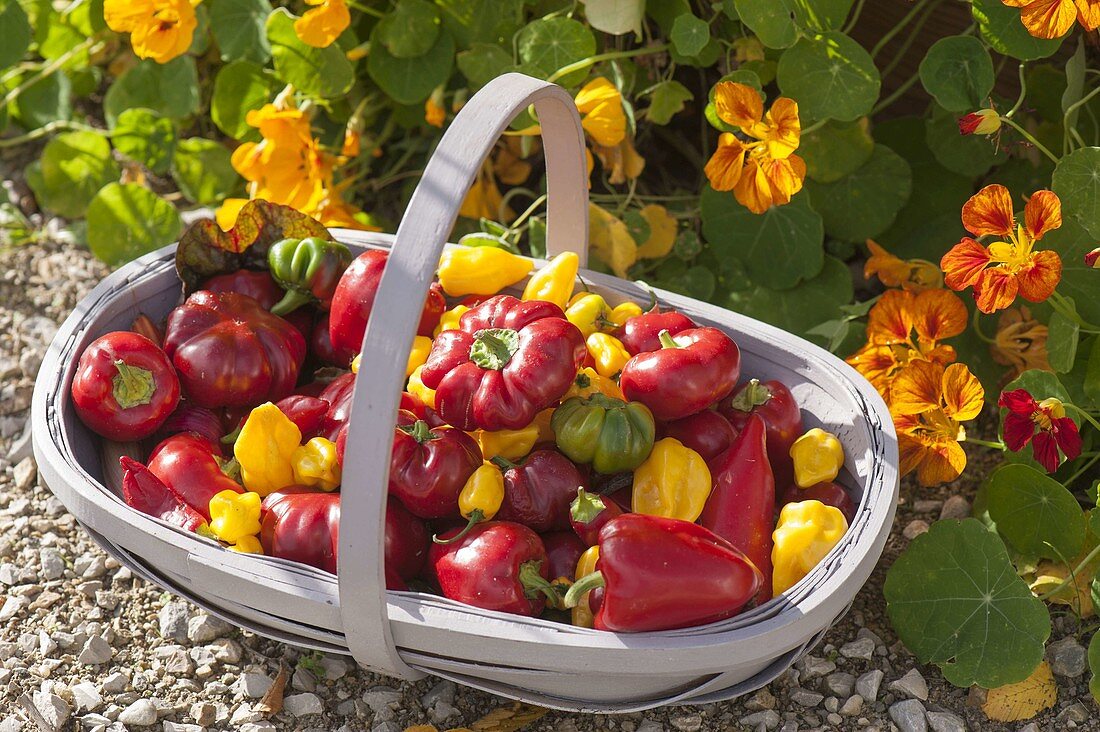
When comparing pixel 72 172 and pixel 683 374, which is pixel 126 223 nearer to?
pixel 72 172

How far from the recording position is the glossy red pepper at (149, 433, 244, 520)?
57.7 inches

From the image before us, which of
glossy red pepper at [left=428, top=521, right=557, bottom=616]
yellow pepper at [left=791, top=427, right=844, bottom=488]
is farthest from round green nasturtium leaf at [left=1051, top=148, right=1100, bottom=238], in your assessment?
glossy red pepper at [left=428, top=521, right=557, bottom=616]

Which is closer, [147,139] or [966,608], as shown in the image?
[966,608]

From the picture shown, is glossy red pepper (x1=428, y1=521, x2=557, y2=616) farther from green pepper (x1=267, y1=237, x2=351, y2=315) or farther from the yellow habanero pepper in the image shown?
green pepper (x1=267, y1=237, x2=351, y2=315)

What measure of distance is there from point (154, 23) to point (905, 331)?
1401mm

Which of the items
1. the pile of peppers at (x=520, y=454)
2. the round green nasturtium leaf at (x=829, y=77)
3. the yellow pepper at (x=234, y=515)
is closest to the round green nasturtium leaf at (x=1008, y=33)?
the round green nasturtium leaf at (x=829, y=77)

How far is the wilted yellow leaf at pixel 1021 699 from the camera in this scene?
1495 millimetres

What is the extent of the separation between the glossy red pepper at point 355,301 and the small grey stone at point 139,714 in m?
0.58

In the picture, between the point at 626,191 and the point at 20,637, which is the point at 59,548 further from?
the point at 626,191

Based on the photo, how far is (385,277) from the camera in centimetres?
115

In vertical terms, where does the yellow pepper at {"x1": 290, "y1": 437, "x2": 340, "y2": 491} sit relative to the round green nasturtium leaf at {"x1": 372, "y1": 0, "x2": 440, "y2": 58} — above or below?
below

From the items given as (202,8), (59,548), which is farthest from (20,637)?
(202,8)

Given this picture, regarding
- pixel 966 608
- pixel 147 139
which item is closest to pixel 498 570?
pixel 966 608

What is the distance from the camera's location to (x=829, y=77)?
71.1 inches
